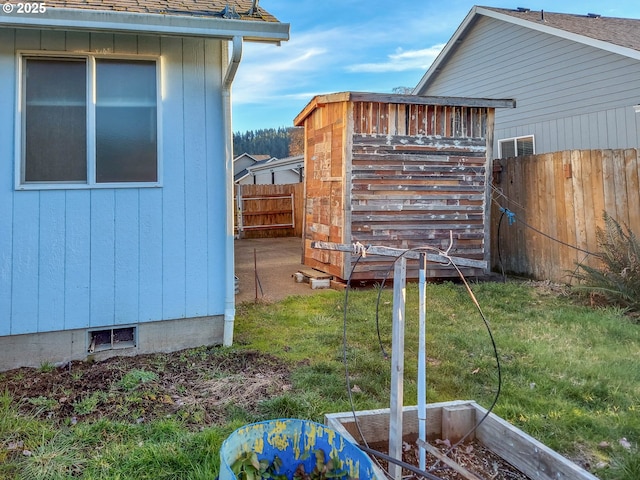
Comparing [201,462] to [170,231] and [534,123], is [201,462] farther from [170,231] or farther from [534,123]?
[534,123]

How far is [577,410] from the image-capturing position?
281 cm

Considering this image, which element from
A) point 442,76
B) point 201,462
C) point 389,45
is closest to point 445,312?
point 201,462

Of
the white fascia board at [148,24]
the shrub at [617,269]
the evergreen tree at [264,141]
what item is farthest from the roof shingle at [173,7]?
the evergreen tree at [264,141]

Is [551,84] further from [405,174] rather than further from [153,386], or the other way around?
[153,386]

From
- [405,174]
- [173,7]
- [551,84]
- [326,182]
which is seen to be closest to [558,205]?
[405,174]

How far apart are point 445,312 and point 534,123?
6983 millimetres

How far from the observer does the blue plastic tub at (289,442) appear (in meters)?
1.75

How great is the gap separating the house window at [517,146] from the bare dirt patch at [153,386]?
29.6 ft

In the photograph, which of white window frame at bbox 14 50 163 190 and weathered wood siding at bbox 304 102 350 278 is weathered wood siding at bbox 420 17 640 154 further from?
white window frame at bbox 14 50 163 190

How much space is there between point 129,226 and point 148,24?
1.69m

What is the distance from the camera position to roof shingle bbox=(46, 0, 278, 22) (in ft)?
11.6

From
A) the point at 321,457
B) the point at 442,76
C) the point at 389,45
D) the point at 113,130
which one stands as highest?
the point at 389,45

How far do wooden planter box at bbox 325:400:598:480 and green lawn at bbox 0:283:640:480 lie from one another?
0.38m

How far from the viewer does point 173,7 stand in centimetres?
383
